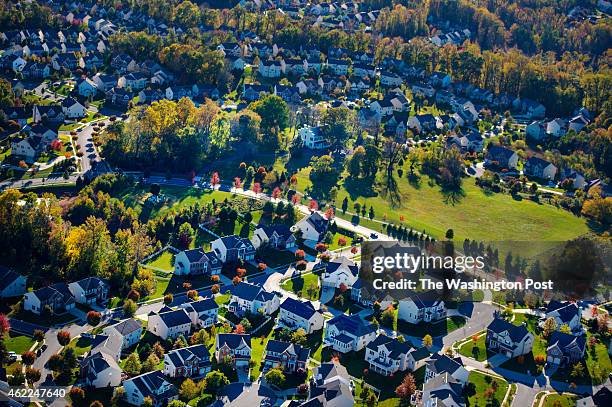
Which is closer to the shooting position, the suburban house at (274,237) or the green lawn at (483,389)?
the green lawn at (483,389)

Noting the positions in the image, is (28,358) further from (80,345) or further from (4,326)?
(4,326)

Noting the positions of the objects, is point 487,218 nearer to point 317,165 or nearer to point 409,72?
point 317,165

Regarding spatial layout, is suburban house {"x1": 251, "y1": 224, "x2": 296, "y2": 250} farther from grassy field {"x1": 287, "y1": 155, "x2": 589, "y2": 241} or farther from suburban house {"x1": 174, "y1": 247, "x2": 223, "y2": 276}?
grassy field {"x1": 287, "y1": 155, "x2": 589, "y2": 241}

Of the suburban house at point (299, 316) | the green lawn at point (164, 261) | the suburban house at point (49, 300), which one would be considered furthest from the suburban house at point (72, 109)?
the suburban house at point (299, 316)

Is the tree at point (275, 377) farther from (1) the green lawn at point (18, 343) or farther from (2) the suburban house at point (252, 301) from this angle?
(1) the green lawn at point (18, 343)

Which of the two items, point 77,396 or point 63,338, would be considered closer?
point 77,396

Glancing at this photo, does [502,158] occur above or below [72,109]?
below

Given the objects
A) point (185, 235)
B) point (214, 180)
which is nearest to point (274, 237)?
point (185, 235)
